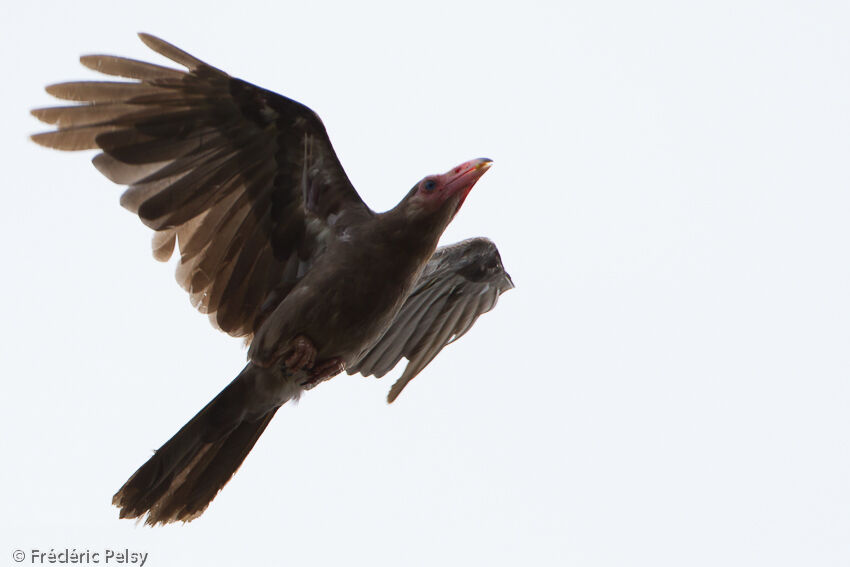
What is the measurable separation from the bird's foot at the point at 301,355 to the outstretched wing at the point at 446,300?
1.30 meters

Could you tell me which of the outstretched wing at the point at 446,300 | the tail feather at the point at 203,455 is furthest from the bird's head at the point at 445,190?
the outstretched wing at the point at 446,300

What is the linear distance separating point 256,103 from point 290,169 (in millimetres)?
457

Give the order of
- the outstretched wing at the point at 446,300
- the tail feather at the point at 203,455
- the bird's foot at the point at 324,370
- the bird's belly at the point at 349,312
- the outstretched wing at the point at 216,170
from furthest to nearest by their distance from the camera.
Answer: the outstretched wing at the point at 446,300 → the bird's foot at the point at 324,370 → the tail feather at the point at 203,455 → the bird's belly at the point at 349,312 → the outstretched wing at the point at 216,170

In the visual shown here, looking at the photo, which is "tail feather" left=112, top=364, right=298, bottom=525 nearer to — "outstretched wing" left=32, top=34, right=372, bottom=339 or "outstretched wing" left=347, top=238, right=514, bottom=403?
"outstretched wing" left=32, top=34, right=372, bottom=339

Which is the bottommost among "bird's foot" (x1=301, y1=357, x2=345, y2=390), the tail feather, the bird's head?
the tail feather

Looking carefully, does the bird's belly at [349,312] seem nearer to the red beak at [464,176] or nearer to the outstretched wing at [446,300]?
the red beak at [464,176]

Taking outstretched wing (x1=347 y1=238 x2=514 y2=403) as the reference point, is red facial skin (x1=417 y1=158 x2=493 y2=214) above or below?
above

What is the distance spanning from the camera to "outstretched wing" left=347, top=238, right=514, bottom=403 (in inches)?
311

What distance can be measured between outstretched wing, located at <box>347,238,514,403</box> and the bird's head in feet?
4.82

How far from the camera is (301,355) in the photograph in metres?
6.56

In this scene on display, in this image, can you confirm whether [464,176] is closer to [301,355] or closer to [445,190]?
[445,190]

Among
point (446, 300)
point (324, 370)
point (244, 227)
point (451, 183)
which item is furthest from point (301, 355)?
point (446, 300)

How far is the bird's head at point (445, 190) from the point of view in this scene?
6.53 metres

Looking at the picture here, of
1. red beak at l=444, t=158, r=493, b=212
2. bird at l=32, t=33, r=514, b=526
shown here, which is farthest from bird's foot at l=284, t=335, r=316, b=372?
red beak at l=444, t=158, r=493, b=212
